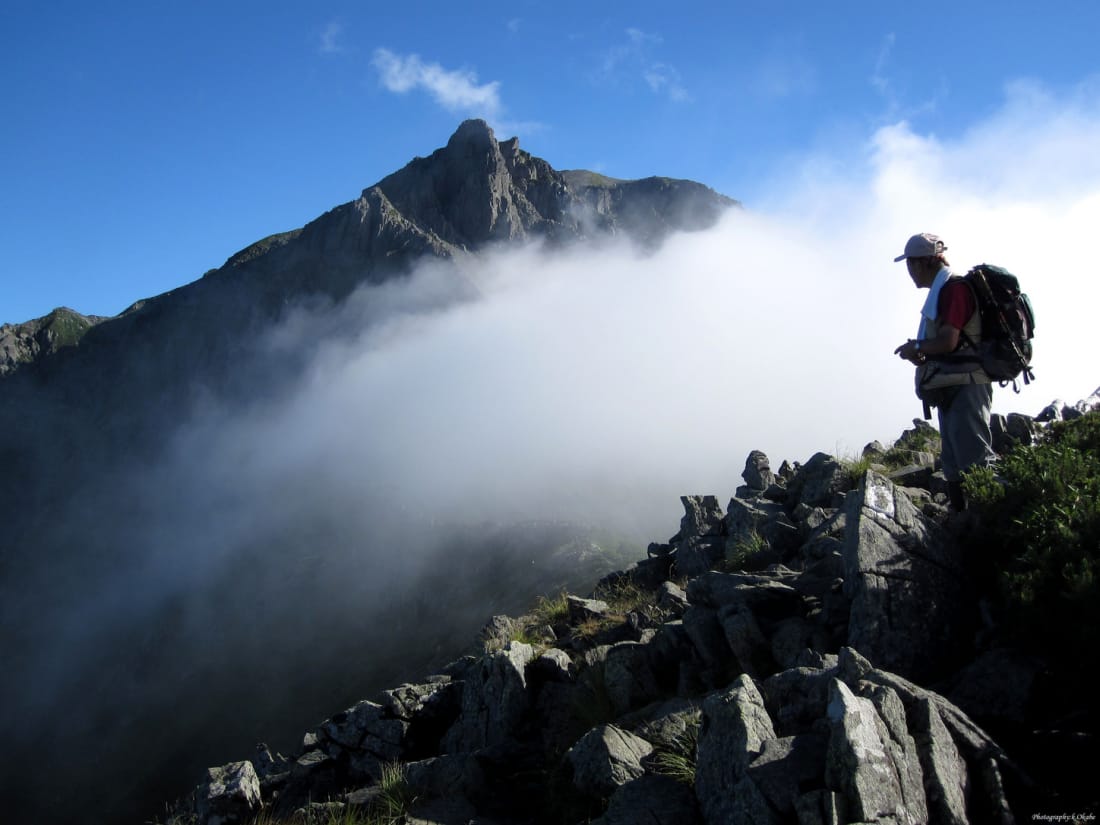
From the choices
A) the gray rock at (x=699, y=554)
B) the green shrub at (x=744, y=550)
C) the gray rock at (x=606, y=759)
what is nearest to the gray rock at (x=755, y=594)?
the green shrub at (x=744, y=550)

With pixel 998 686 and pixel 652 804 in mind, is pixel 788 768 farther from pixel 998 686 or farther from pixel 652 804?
pixel 998 686

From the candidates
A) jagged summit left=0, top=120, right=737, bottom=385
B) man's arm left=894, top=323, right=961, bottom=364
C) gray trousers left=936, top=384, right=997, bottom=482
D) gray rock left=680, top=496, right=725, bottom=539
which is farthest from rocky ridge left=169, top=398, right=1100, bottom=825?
jagged summit left=0, top=120, right=737, bottom=385

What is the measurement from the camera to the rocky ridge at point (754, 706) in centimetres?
511

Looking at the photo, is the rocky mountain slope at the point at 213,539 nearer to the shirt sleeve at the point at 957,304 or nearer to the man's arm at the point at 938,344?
the man's arm at the point at 938,344

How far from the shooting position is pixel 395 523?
378ft

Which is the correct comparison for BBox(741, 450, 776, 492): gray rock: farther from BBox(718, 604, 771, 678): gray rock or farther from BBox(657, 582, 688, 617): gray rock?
BBox(718, 604, 771, 678): gray rock

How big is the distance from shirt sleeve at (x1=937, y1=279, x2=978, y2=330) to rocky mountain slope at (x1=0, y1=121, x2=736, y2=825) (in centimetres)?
4765

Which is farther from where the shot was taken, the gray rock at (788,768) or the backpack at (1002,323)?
the backpack at (1002,323)

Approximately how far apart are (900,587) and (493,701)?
21.2ft

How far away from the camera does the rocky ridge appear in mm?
5105

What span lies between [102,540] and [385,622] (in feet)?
322

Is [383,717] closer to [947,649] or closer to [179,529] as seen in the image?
[947,649]

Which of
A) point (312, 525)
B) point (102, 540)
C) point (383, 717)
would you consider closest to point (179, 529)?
point (102, 540)

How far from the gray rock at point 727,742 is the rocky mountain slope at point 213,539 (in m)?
48.6
